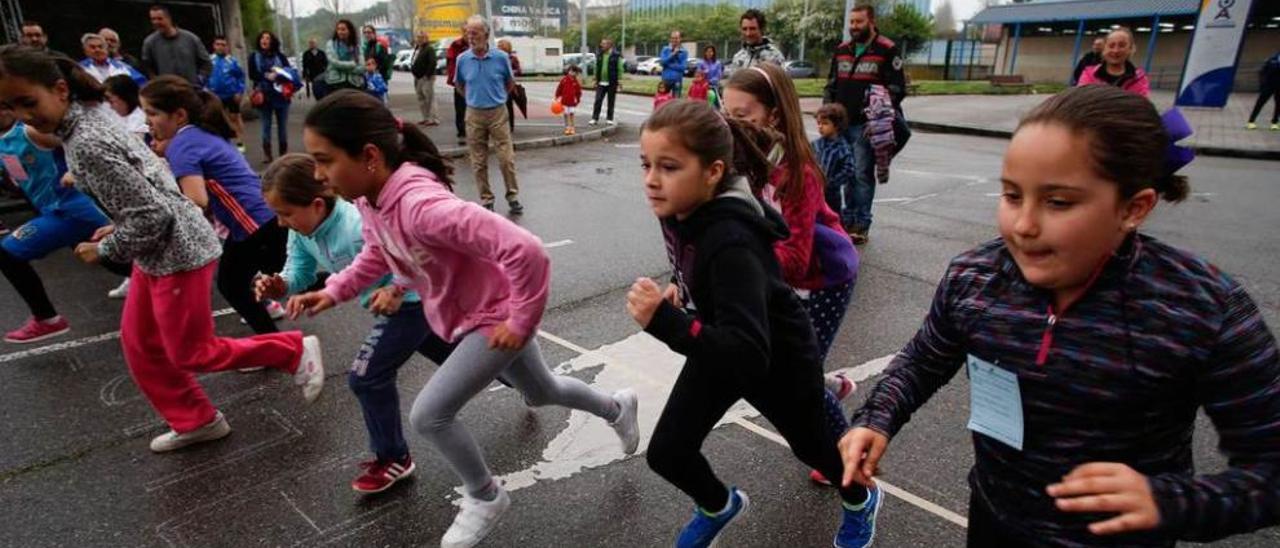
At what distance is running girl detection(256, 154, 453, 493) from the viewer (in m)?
2.71

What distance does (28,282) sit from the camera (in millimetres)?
4453

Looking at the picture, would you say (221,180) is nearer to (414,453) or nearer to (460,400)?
(414,453)

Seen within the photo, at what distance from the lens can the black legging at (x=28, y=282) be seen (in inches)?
171

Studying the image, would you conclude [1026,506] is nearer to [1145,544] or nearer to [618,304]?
[1145,544]

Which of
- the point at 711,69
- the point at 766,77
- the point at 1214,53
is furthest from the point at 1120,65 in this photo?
the point at 1214,53

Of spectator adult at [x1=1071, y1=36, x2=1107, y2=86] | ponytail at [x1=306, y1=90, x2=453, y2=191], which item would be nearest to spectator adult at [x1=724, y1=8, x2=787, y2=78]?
spectator adult at [x1=1071, y1=36, x2=1107, y2=86]

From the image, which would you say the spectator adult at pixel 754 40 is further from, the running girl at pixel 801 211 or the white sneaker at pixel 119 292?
the white sneaker at pixel 119 292

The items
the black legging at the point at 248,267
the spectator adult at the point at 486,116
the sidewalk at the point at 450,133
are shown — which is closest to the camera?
the black legging at the point at 248,267

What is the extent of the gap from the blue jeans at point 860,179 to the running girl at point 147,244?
16.3ft

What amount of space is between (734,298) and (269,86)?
1044cm

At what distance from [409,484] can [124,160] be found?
67.7 inches

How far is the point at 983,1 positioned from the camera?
6312 centimetres

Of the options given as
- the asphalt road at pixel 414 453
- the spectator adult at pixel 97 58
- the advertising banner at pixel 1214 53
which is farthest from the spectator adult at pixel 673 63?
the advertising banner at pixel 1214 53

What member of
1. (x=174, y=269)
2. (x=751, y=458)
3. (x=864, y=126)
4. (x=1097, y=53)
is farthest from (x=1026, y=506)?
(x=1097, y=53)
